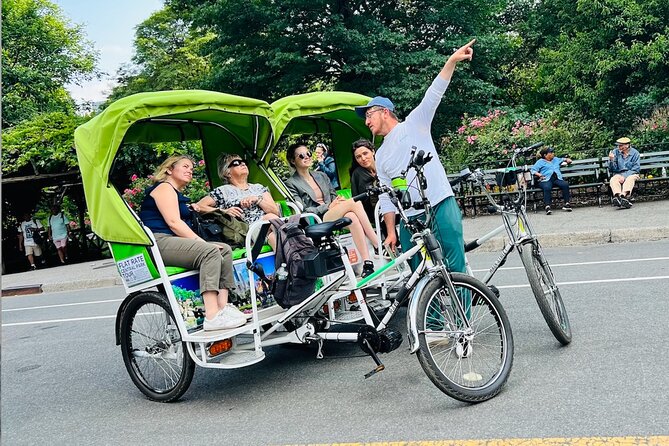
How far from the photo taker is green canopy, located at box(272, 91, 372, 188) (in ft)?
20.6

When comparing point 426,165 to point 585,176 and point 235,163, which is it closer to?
point 235,163

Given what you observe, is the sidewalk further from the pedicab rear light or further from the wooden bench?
the pedicab rear light

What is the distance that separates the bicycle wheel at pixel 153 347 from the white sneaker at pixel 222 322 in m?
0.31

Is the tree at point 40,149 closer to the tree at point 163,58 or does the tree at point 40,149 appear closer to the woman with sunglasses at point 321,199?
the tree at point 163,58

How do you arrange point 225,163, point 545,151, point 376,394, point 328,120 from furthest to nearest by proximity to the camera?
point 545,151
point 328,120
point 225,163
point 376,394

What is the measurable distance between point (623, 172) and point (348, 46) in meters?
8.88

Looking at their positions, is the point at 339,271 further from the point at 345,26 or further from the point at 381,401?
the point at 345,26

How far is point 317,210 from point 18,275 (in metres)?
14.5

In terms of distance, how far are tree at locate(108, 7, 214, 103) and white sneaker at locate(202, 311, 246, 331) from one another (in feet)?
86.8

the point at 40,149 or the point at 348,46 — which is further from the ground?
the point at 348,46

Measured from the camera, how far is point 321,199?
720cm

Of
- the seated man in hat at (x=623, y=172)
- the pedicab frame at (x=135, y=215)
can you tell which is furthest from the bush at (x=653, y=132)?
the pedicab frame at (x=135, y=215)

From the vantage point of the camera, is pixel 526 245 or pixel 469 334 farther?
pixel 526 245

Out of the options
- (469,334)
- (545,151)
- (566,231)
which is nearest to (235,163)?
(469,334)
